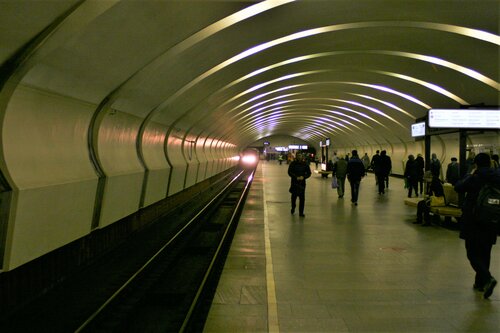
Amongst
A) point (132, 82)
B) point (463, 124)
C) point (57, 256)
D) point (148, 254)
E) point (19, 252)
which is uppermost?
point (132, 82)

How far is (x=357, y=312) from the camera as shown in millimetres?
4355

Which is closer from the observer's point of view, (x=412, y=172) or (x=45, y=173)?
(x=45, y=173)

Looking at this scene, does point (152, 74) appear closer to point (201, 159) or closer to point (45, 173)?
point (45, 173)

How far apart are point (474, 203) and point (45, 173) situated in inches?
216

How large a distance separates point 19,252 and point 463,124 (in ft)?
26.9

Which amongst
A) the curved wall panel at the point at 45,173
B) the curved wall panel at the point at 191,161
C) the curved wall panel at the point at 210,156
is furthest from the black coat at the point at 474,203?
the curved wall panel at the point at 210,156

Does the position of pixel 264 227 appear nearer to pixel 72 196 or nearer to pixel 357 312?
pixel 72 196

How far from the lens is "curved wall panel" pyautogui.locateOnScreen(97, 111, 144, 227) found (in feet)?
26.9

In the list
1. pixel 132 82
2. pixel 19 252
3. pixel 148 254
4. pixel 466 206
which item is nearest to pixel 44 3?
pixel 19 252

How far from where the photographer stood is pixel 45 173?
5.94 metres

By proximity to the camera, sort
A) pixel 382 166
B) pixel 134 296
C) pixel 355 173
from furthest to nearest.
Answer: pixel 382 166, pixel 355 173, pixel 134 296

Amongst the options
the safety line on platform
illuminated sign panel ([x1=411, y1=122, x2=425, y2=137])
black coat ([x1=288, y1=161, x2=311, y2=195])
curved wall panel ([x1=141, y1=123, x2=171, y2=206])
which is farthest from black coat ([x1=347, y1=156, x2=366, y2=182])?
the safety line on platform

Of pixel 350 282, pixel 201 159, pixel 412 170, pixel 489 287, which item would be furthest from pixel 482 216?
pixel 201 159

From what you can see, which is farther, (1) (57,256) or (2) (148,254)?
(2) (148,254)
